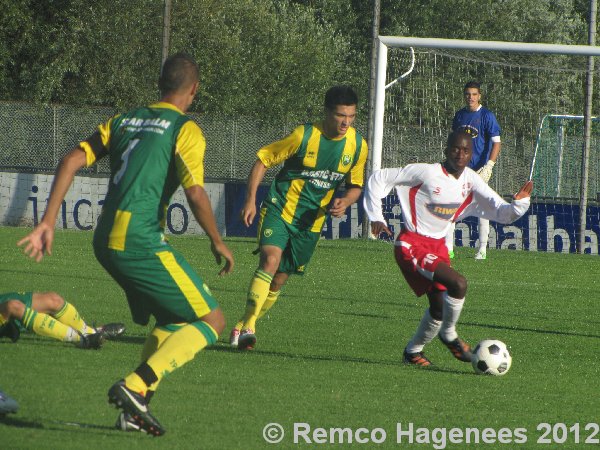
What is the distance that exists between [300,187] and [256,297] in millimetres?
957

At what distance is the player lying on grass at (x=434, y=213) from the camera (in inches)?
328

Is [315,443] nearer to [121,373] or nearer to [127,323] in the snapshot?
[121,373]

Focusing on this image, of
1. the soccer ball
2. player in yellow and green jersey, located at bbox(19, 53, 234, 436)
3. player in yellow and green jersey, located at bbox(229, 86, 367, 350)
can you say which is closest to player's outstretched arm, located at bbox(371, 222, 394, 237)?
player in yellow and green jersey, located at bbox(229, 86, 367, 350)

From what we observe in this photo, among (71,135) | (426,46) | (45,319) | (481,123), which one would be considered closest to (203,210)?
(45,319)

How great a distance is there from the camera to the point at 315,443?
5.82 m

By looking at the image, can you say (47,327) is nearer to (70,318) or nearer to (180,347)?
(70,318)

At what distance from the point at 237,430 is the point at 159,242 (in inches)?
39.3

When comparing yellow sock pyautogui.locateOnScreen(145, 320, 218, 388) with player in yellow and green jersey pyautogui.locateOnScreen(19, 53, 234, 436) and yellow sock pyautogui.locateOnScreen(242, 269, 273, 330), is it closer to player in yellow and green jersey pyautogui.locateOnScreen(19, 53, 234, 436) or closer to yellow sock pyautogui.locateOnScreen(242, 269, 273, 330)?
player in yellow and green jersey pyautogui.locateOnScreen(19, 53, 234, 436)

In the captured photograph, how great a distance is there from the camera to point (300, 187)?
930 cm

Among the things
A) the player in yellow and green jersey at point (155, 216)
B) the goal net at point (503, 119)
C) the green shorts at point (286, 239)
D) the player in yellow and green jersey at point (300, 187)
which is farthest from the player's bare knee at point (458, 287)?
the goal net at point (503, 119)

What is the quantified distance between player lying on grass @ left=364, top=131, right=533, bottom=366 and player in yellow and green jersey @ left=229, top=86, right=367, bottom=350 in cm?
56

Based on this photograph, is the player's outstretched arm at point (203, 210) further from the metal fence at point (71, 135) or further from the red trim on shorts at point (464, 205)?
the metal fence at point (71, 135)

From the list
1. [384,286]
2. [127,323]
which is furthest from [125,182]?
[384,286]

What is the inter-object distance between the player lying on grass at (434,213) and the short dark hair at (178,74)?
8.12 ft
